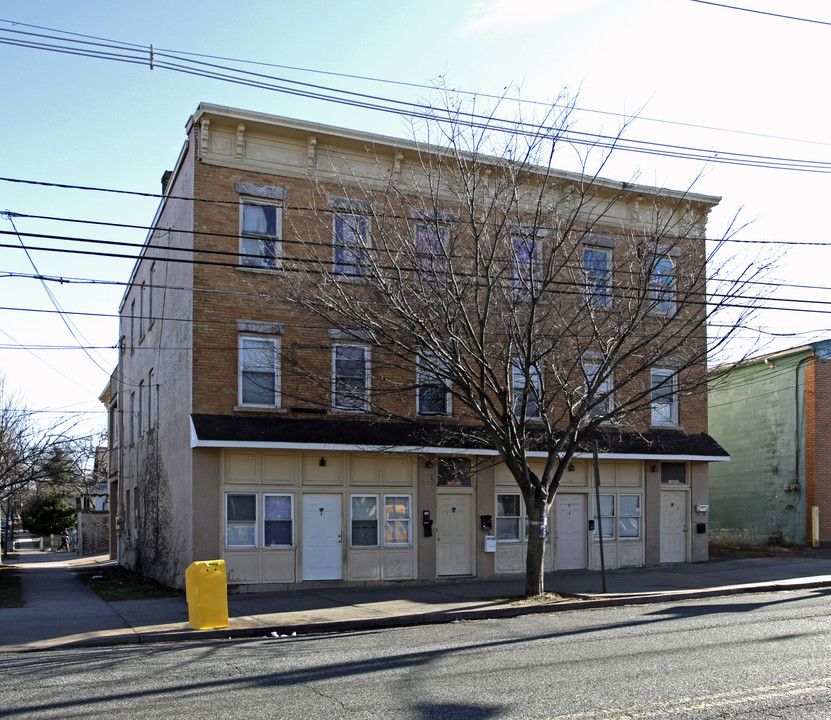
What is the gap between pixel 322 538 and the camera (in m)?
18.6

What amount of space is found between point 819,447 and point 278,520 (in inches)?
657

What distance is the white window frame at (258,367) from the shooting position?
60.2 ft

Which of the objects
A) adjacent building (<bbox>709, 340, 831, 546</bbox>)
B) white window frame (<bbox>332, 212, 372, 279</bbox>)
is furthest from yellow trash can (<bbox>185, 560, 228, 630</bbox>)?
adjacent building (<bbox>709, 340, 831, 546</bbox>)

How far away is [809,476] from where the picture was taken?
25656 millimetres

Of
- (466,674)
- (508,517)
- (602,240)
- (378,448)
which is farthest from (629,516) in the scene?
(466,674)

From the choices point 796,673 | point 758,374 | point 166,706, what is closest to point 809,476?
point 758,374

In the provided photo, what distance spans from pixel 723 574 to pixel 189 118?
15831 millimetres

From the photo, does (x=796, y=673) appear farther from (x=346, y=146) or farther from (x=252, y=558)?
(x=346, y=146)

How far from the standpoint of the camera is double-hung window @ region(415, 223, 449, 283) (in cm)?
1551

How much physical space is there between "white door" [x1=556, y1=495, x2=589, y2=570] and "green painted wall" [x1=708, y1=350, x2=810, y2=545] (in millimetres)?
6419

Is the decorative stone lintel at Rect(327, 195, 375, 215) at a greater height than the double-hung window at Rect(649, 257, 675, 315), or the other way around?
the decorative stone lintel at Rect(327, 195, 375, 215)

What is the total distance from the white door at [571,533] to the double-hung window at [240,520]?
784cm

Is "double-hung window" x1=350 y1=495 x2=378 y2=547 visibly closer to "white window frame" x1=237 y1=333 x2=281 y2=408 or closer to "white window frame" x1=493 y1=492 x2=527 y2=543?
"white window frame" x1=237 y1=333 x2=281 y2=408

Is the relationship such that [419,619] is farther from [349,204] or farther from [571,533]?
[571,533]
